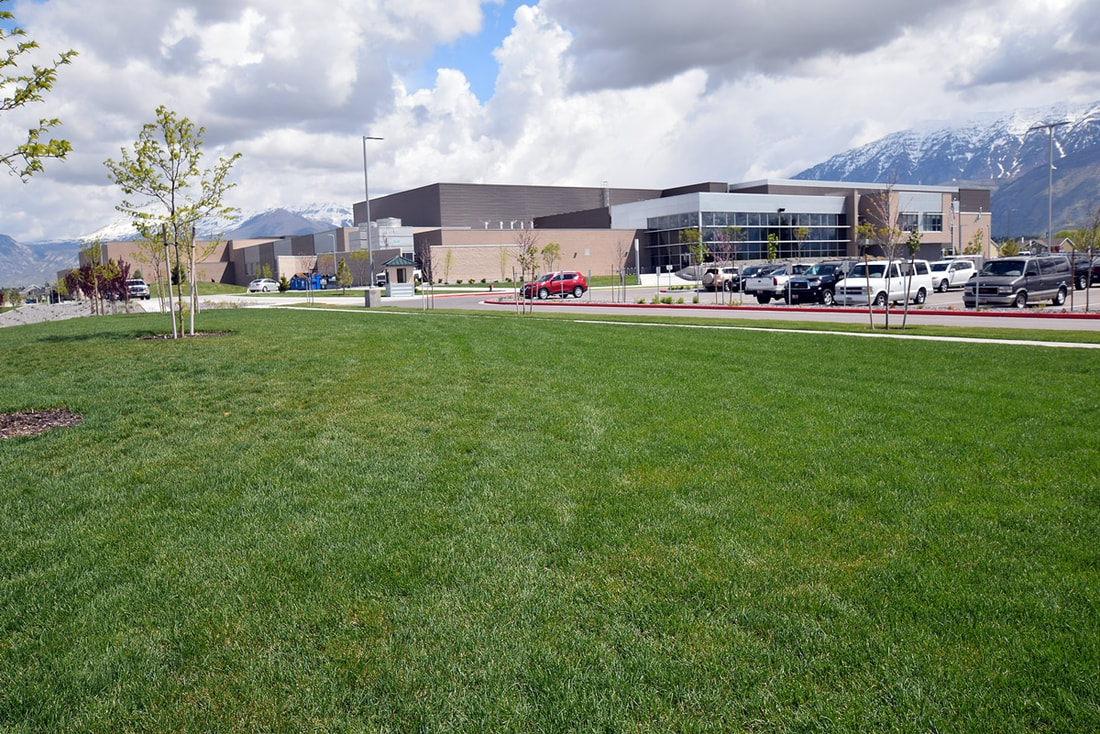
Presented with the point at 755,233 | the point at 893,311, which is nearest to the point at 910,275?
the point at 893,311

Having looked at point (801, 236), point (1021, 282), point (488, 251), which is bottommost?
point (1021, 282)

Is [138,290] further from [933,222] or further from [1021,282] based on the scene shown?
[933,222]

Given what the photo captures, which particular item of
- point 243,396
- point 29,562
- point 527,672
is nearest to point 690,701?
point 527,672

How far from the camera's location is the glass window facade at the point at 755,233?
79.8 meters

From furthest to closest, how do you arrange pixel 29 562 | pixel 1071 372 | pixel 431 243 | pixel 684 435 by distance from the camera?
pixel 431 243 < pixel 1071 372 < pixel 684 435 < pixel 29 562

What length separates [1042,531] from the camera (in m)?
4.64

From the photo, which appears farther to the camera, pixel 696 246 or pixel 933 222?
pixel 933 222

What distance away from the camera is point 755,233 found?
82750mm

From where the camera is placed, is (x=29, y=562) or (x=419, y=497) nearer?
(x=29, y=562)

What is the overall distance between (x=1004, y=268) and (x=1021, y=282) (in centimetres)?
102

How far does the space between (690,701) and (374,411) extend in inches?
240

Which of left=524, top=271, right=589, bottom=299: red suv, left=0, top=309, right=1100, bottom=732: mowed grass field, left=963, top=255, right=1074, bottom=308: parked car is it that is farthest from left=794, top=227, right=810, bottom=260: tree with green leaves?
left=0, top=309, right=1100, bottom=732: mowed grass field

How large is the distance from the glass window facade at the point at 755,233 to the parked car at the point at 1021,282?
47849 mm

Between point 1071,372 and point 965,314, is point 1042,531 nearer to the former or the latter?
point 1071,372
